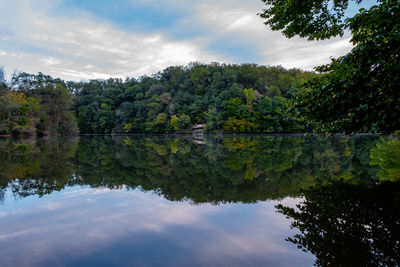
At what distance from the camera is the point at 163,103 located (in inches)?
2421

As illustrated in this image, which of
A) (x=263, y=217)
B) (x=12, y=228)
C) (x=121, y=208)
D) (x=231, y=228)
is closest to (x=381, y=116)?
(x=263, y=217)

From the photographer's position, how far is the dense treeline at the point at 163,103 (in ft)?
144

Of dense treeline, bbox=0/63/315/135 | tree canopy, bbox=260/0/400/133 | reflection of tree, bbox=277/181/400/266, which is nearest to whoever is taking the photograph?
reflection of tree, bbox=277/181/400/266

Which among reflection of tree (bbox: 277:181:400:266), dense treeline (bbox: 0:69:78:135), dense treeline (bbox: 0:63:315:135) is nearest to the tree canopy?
reflection of tree (bbox: 277:181:400:266)

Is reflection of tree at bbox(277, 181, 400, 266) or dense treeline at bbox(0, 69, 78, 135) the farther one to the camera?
dense treeline at bbox(0, 69, 78, 135)

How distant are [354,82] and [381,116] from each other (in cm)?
92

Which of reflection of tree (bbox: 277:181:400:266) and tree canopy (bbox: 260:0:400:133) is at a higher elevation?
tree canopy (bbox: 260:0:400:133)

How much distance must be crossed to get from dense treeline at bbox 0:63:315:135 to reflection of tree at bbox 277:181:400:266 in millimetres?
30298

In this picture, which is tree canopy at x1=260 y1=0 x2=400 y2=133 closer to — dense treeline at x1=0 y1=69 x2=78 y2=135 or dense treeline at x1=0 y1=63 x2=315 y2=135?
dense treeline at x1=0 y1=63 x2=315 y2=135

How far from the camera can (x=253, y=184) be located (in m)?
6.26

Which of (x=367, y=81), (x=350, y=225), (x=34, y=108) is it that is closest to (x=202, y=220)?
(x=350, y=225)

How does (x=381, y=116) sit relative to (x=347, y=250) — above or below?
above

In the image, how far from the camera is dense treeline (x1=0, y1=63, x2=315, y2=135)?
44.0m

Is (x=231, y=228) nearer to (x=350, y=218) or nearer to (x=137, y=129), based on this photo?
(x=350, y=218)
